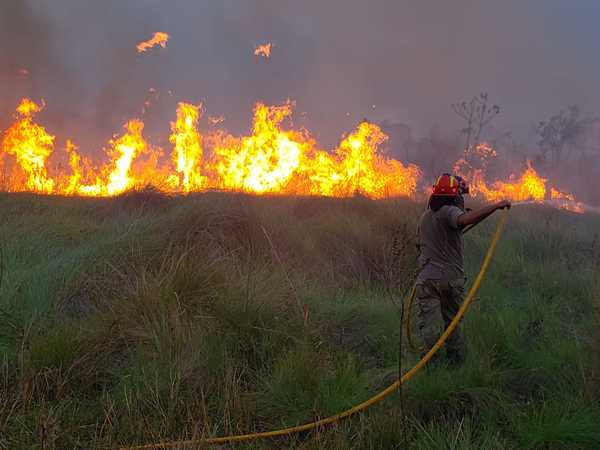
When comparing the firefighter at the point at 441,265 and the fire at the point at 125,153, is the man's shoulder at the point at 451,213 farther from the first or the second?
the fire at the point at 125,153

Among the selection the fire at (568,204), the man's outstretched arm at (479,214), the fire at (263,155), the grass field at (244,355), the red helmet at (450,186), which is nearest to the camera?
the grass field at (244,355)

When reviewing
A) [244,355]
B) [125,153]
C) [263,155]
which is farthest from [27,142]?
[244,355]

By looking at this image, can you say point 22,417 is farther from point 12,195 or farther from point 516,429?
point 12,195

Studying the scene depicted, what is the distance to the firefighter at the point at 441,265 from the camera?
4.09 m

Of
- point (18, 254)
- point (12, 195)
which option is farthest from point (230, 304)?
point (12, 195)

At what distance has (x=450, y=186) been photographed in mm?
4082

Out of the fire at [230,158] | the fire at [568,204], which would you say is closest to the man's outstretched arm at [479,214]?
the fire at [568,204]

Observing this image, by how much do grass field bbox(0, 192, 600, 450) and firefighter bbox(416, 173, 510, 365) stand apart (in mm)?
255

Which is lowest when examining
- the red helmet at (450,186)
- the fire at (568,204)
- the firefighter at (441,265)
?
the firefighter at (441,265)

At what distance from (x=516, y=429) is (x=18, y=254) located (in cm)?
590

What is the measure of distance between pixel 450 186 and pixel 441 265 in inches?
27.4

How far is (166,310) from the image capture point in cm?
409

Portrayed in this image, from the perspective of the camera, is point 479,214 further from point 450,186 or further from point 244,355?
point 244,355

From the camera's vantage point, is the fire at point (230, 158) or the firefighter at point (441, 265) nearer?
the firefighter at point (441, 265)
